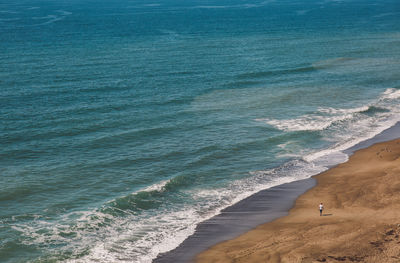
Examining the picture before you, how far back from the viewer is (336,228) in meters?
33.5

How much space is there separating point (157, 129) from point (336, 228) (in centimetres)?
2989

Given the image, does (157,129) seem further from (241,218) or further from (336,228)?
(336,228)

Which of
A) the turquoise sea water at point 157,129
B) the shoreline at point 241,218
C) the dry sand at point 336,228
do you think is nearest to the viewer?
the dry sand at point 336,228

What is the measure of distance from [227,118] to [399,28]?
10679 cm

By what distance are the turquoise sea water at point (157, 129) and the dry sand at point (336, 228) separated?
470 centimetres

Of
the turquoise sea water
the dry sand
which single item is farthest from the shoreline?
the turquoise sea water

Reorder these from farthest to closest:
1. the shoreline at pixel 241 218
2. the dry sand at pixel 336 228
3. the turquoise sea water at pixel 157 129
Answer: the turquoise sea water at pixel 157 129 < the shoreline at pixel 241 218 < the dry sand at pixel 336 228

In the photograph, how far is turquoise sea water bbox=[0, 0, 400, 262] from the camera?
38.4 meters

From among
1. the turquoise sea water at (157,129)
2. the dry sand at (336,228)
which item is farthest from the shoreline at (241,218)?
the turquoise sea water at (157,129)

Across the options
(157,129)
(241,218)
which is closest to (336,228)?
(241,218)

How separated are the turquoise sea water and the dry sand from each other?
4700mm

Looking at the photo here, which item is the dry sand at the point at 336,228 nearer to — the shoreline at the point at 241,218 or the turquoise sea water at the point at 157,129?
the shoreline at the point at 241,218

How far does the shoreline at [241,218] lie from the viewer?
33625mm

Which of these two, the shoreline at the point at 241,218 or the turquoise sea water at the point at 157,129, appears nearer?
the shoreline at the point at 241,218
